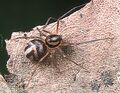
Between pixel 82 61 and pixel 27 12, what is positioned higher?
pixel 27 12

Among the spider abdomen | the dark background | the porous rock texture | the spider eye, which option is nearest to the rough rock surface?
the porous rock texture

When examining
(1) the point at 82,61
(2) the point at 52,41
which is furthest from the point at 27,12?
(1) the point at 82,61

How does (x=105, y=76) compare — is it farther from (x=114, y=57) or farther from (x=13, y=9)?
(x=13, y=9)

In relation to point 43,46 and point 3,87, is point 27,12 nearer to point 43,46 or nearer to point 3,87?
point 43,46

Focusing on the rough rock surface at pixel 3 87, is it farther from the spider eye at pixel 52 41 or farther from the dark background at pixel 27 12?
the dark background at pixel 27 12

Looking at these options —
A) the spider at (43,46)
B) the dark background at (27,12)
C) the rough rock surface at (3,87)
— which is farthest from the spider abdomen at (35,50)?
the dark background at (27,12)
